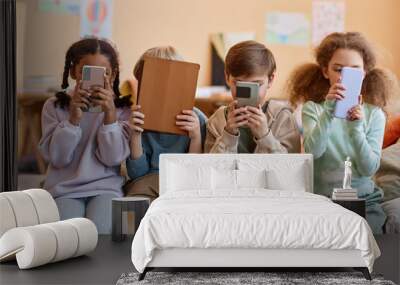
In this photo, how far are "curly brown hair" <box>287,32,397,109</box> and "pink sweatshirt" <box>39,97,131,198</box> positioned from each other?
160 centimetres

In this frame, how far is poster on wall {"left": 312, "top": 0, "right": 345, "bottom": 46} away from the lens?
24.0 feet

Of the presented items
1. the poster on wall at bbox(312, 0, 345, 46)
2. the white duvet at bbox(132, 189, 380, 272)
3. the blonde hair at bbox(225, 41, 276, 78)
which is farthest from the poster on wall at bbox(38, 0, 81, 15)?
the white duvet at bbox(132, 189, 380, 272)

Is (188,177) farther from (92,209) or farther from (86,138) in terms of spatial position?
(86,138)

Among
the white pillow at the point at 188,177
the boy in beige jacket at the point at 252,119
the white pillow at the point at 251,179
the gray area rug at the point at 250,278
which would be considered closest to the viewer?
the gray area rug at the point at 250,278

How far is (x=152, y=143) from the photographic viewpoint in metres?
7.31

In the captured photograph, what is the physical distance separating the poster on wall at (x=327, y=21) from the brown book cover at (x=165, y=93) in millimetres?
1234

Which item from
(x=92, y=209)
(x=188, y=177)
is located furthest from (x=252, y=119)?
(x=92, y=209)

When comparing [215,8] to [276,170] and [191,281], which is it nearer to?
[276,170]

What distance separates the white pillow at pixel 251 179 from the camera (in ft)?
21.5

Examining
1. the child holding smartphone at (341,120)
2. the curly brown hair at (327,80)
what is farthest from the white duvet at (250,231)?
the curly brown hair at (327,80)

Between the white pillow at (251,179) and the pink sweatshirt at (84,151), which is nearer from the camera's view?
the white pillow at (251,179)

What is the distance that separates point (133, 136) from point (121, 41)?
90cm

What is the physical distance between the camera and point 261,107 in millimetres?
7234

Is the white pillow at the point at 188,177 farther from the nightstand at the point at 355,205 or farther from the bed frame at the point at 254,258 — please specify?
the bed frame at the point at 254,258
